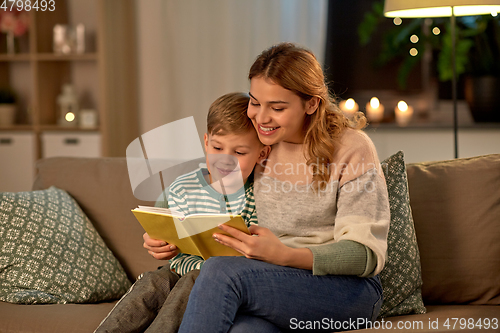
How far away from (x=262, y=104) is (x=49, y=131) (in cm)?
225

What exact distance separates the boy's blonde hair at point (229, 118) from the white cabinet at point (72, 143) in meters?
1.84

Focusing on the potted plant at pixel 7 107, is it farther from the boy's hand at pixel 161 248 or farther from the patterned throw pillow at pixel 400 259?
the patterned throw pillow at pixel 400 259

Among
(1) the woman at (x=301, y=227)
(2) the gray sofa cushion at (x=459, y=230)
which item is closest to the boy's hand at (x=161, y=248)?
(1) the woman at (x=301, y=227)

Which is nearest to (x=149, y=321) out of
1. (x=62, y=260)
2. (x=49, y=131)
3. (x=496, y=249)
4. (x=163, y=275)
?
(x=163, y=275)

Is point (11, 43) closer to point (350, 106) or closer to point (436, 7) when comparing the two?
point (350, 106)

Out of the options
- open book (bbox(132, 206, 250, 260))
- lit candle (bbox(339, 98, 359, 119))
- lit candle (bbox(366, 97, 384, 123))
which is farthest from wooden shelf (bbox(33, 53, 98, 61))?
open book (bbox(132, 206, 250, 260))

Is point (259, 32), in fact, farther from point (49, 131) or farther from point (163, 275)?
point (163, 275)

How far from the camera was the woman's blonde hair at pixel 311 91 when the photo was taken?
1294 mm

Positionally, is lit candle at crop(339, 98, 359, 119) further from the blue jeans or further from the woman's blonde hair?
the blue jeans

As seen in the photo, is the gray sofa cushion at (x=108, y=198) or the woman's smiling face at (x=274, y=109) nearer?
the woman's smiling face at (x=274, y=109)

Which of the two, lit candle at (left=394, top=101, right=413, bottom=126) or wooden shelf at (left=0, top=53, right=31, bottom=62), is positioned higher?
wooden shelf at (left=0, top=53, right=31, bottom=62)

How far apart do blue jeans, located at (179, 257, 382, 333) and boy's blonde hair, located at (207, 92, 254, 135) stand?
1.29ft

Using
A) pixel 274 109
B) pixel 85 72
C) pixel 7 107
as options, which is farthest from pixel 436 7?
pixel 7 107

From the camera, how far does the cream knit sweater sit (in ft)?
3.90
